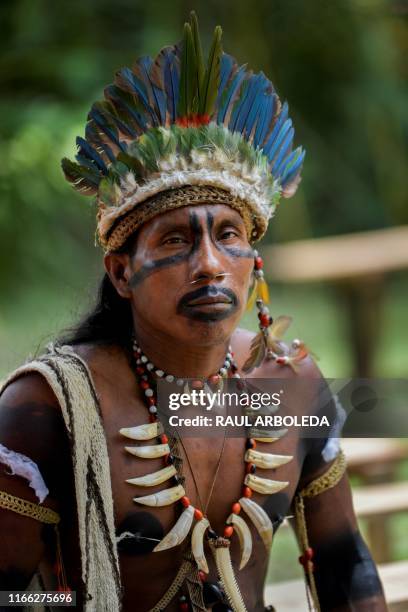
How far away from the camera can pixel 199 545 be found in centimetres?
235

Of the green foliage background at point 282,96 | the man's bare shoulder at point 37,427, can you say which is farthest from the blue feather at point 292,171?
the man's bare shoulder at point 37,427

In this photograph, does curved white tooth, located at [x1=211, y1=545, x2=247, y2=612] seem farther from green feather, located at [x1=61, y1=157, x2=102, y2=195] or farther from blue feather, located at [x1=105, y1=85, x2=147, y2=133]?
blue feather, located at [x1=105, y1=85, x2=147, y2=133]

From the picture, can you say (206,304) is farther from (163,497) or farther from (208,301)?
(163,497)

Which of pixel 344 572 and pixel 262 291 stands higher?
pixel 262 291

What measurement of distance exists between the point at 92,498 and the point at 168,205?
0.69 m

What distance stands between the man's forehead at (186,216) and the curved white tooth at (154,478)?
1.87 feet

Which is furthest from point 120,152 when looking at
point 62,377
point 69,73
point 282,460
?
point 69,73

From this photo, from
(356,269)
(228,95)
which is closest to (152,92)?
(228,95)

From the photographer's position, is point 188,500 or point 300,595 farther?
point 300,595

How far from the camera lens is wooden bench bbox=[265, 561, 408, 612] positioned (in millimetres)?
3137

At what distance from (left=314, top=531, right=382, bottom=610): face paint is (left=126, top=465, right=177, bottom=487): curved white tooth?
0.56 metres

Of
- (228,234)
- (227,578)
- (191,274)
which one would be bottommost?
(227,578)

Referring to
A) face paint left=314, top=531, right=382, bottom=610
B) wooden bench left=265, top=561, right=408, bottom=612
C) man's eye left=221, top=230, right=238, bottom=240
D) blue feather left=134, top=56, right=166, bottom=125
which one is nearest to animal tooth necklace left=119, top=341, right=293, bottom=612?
face paint left=314, top=531, right=382, bottom=610

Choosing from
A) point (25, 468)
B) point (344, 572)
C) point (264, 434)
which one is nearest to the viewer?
point (25, 468)
